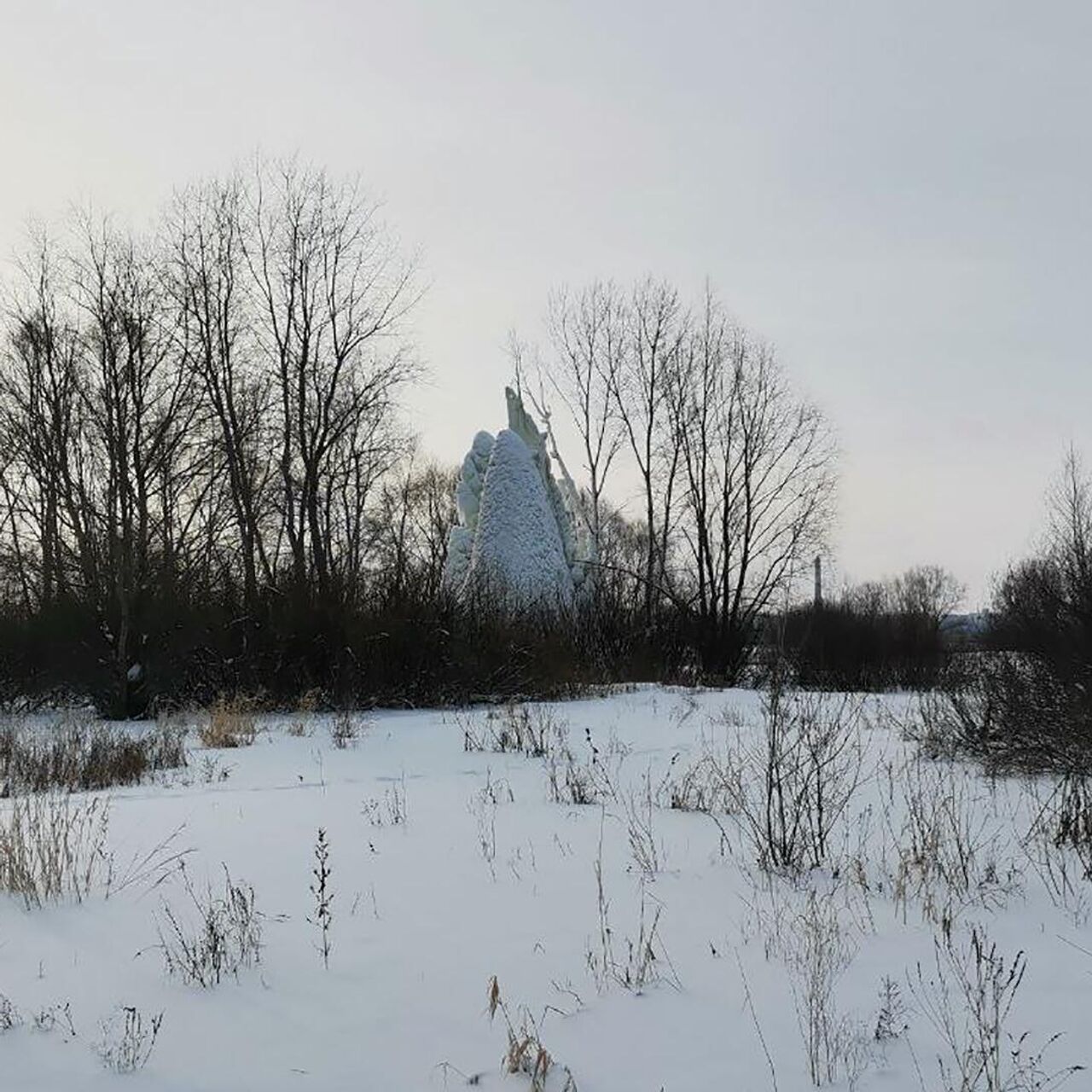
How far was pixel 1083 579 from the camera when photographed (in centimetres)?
657

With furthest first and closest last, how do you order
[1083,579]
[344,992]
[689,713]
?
[689,713] → [1083,579] → [344,992]

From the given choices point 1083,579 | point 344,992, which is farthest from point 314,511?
point 344,992

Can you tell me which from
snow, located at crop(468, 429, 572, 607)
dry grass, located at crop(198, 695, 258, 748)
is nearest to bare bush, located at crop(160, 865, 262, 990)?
dry grass, located at crop(198, 695, 258, 748)

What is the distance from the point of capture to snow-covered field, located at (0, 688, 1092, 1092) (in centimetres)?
244

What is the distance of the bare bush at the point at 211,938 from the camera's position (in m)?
2.98

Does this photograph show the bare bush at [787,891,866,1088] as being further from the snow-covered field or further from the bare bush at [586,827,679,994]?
the bare bush at [586,827,679,994]

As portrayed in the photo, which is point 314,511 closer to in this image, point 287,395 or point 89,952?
point 287,395

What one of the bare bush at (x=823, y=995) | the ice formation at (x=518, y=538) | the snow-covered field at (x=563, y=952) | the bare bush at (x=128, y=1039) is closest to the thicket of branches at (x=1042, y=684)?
the snow-covered field at (x=563, y=952)

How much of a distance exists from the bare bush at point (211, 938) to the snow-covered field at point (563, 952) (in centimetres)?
4

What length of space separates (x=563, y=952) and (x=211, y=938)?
1.21m

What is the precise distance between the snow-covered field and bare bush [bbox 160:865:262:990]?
1.6 inches

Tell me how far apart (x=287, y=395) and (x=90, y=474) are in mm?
4602

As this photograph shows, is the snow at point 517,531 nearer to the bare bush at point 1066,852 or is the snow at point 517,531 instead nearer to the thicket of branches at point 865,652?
the thicket of branches at point 865,652


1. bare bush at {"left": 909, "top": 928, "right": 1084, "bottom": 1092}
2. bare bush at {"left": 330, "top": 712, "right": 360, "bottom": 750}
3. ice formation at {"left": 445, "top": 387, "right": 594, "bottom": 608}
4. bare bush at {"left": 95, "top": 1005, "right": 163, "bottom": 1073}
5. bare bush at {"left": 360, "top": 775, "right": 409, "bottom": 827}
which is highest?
ice formation at {"left": 445, "top": 387, "right": 594, "bottom": 608}
